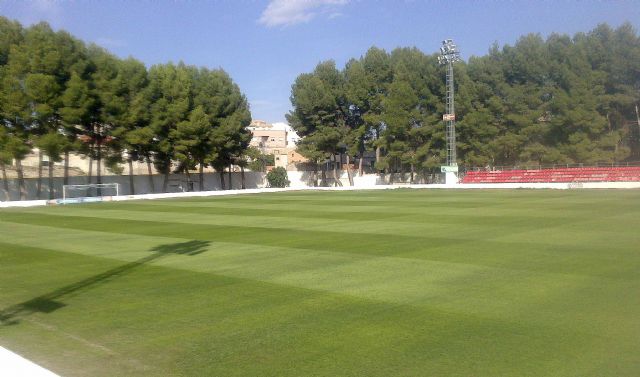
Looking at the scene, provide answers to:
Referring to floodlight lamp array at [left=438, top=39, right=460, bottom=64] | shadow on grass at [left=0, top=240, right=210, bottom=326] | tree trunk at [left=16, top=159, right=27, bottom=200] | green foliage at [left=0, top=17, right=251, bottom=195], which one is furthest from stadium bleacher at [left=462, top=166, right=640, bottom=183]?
tree trunk at [left=16, top=159, right=27, bottom=200]

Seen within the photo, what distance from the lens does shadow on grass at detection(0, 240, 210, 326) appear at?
862cm

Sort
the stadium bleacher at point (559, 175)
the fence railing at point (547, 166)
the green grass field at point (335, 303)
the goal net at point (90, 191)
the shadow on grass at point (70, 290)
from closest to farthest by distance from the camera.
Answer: the green grass field at point (335, 303), the shadow on grass at point (70, 290), the stadium bleacher at point (559, 175), the goal net at point (90, 191), the fence railing at point (547, 166)

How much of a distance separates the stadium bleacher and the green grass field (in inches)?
1320

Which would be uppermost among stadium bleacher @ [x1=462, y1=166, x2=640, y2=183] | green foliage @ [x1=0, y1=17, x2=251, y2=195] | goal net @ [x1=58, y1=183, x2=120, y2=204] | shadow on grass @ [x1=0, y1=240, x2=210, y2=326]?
green foliage @ [x1=0, y1=17, x2=251, y2=195]

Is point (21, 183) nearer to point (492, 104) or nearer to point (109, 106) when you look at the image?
point (109, 106)

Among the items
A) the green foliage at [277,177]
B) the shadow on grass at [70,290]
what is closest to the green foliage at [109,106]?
the green foliage at [277,177]

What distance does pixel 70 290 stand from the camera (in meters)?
10.2

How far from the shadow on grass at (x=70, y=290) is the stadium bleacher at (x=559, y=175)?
4211 centimetres

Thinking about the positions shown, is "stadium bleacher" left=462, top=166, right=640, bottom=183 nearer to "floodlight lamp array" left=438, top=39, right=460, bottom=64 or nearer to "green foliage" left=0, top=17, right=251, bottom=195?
"floodlight lamp array" left=438, top=39, right=460, bottom=64

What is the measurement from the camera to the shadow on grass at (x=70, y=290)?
28.3 ft

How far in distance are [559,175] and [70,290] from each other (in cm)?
4975

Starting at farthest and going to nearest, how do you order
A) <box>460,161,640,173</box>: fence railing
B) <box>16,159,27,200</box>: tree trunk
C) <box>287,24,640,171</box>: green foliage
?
<box>287,24,640,171</box>: green foliage < <box>460,161,640,173</box>: fence railing < <box>16,159,27,200</box>: tree trunk

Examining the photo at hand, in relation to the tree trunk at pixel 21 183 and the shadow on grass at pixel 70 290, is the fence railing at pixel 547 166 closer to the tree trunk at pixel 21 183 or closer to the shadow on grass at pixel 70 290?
the tree trunk at pixel 21 183

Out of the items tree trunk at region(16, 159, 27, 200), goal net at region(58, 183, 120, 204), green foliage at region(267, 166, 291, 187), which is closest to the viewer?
tree trunk at region(16, 159, 27, 200)
